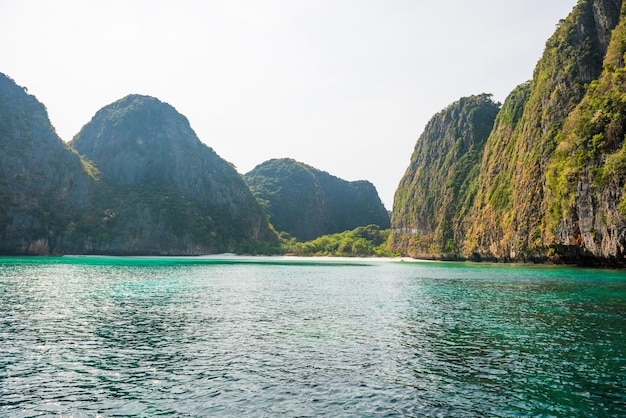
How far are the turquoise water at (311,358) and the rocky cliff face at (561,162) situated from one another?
1644 inches

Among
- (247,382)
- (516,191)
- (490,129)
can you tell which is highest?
(490,129)

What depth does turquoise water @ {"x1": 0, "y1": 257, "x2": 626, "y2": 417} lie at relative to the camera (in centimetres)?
1277

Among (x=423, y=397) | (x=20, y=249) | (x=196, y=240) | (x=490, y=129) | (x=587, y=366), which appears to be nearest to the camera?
(x=423, y=397)

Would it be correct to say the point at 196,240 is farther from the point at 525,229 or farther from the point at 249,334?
the point at 249,334

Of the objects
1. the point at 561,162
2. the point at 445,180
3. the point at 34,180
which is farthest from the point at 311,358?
the point at 34,180

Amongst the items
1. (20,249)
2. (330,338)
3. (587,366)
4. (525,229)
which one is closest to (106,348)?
(330,338)

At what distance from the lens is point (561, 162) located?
264ft

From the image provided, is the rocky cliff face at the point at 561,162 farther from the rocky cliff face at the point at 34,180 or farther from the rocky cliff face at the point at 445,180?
the rocky cliff face at the point at 34,180

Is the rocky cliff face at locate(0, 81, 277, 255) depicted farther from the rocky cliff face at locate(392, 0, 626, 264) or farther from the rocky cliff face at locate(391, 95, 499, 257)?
the rocky cliff face at locate(392, 0, 626, 264)

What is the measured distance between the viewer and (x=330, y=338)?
21.9 meters

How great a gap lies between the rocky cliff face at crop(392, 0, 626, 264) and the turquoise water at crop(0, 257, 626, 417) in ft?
137

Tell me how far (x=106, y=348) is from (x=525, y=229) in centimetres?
10030

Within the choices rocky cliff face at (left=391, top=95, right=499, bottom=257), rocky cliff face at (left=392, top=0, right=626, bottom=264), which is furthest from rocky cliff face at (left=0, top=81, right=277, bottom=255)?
rocky cliff face at (left=392, top=0, right=626, bottom=264)

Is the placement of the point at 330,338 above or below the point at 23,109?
below
